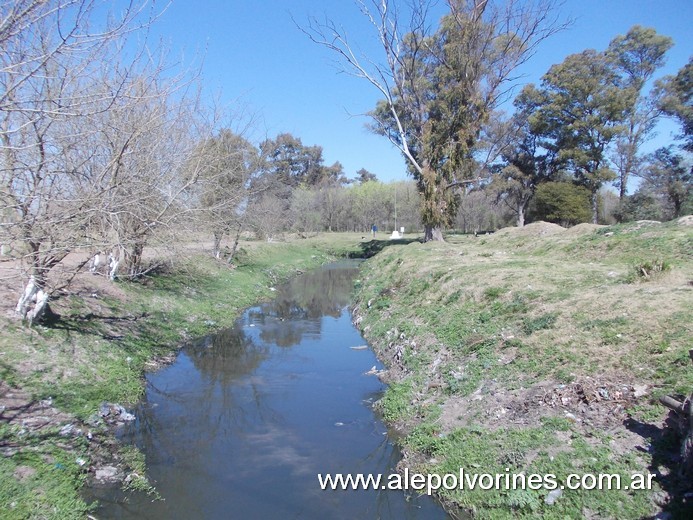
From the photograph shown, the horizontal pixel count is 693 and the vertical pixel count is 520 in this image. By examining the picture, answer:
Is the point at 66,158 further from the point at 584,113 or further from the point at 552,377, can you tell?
the point at 584,113

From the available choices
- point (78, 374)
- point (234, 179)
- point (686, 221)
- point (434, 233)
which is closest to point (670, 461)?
point (78, 374)

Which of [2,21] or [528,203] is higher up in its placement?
[528,203]

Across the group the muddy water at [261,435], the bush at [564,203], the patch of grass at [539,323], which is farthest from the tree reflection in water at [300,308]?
the bush at [564,203]

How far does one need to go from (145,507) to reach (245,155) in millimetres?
20451

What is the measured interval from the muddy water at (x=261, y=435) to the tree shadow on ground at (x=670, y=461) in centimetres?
236

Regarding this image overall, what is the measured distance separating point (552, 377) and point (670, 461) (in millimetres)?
2158

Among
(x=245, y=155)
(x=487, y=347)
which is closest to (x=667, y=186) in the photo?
(x=245, y=155)

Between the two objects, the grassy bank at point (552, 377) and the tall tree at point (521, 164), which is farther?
the tall tree at point (521, 164)

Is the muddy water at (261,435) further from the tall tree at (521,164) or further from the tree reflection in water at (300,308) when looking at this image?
the tall tree at (521,164)

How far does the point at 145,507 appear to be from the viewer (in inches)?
229

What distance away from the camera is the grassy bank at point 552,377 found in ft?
16.9

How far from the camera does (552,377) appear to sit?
6.92 m

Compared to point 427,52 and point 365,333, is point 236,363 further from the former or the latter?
point 427,52

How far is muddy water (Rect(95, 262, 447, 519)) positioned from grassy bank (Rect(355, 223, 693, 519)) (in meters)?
0.70
